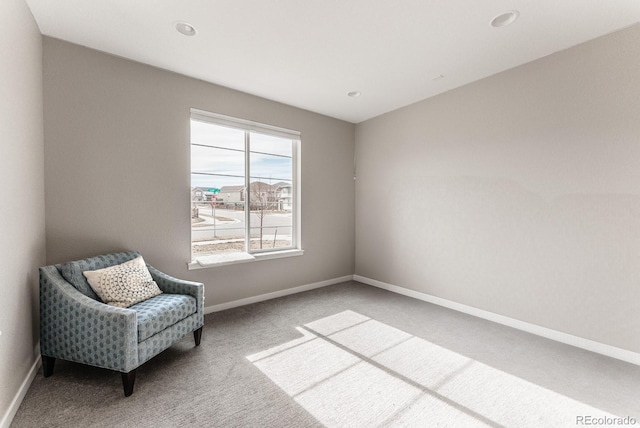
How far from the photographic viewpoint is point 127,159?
2.80 m

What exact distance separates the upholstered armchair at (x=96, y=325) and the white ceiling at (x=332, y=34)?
196cm

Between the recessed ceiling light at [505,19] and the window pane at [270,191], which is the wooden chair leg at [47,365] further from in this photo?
the recessed ceiling light at [505,19]

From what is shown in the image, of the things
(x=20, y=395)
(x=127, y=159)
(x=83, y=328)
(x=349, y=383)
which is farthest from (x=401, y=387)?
(x=127, y=159)

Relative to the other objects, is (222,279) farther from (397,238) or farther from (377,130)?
(377,130)

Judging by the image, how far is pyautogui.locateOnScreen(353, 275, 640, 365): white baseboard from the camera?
7.70 ft

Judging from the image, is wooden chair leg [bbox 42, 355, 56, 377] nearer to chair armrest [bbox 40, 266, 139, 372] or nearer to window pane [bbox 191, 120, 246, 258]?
chair armrest [bbox 40, 266, 139, 372]

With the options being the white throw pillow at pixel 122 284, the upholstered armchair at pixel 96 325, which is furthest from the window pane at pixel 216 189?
the upholstered armchair at pixel 96 325

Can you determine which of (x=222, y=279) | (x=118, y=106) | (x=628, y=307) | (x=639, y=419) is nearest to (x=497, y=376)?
(x=639, y=419)

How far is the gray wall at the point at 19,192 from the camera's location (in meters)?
1.63

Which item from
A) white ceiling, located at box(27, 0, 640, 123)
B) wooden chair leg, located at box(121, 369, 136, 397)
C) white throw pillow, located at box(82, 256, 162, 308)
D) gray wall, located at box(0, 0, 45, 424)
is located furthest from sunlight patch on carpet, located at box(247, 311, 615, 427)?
white ceiling, located at box(27, 0, 640, 123)

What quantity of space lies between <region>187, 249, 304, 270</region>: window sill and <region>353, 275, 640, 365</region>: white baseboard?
187 cm

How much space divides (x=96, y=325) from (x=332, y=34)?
2805 millimetres

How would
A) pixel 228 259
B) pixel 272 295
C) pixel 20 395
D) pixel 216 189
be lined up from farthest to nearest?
1. pixel 272 295
2. pixel 216 189
3. pixel 228 259
4. pixel 20 395
